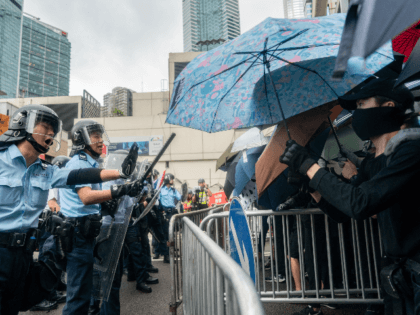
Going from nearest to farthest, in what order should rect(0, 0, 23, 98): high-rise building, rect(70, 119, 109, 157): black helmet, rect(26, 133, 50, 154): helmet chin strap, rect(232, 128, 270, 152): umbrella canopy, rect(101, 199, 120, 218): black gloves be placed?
rect(26, 133, 50, 154): helmet chin strap → rect(70, 119, 109, 157): black helmet → rect(101, 199, 120, 218): black gloves → rect(232, 128, 270, 152): umbrella canopy → rect(0, 0, 23, 98): high-rise building

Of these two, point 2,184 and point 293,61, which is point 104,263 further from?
point 293,61

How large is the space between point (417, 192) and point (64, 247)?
9.51 feet

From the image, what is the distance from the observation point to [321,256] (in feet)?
11.8

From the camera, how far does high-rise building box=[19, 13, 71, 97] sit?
141 m

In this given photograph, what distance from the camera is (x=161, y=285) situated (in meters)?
5.36

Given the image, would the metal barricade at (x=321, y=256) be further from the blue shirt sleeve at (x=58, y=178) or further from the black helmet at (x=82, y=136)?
the black helmet at (x=82, y=136)

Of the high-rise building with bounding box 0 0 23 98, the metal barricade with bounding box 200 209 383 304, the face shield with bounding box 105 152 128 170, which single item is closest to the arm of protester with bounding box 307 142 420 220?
the metal barricade with bounding box 200 209 383 304

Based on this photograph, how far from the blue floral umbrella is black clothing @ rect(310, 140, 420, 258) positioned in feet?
3.22

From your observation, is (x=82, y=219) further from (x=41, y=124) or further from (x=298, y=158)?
(x=298, y=158)

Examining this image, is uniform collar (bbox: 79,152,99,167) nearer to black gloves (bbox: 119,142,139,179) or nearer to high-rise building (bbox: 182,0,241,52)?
black gloves (bbox: 119,142,139,179)

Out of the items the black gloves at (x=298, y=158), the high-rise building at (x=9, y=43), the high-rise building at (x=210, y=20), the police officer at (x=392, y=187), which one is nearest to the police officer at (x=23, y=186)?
the black gloves at (x=298, y=158)

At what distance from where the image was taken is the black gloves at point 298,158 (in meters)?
1.96

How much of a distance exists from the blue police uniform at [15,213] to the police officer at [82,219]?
495 mm

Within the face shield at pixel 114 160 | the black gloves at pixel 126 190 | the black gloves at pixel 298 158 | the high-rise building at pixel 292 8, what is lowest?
the black gloves at pixel 126 190
